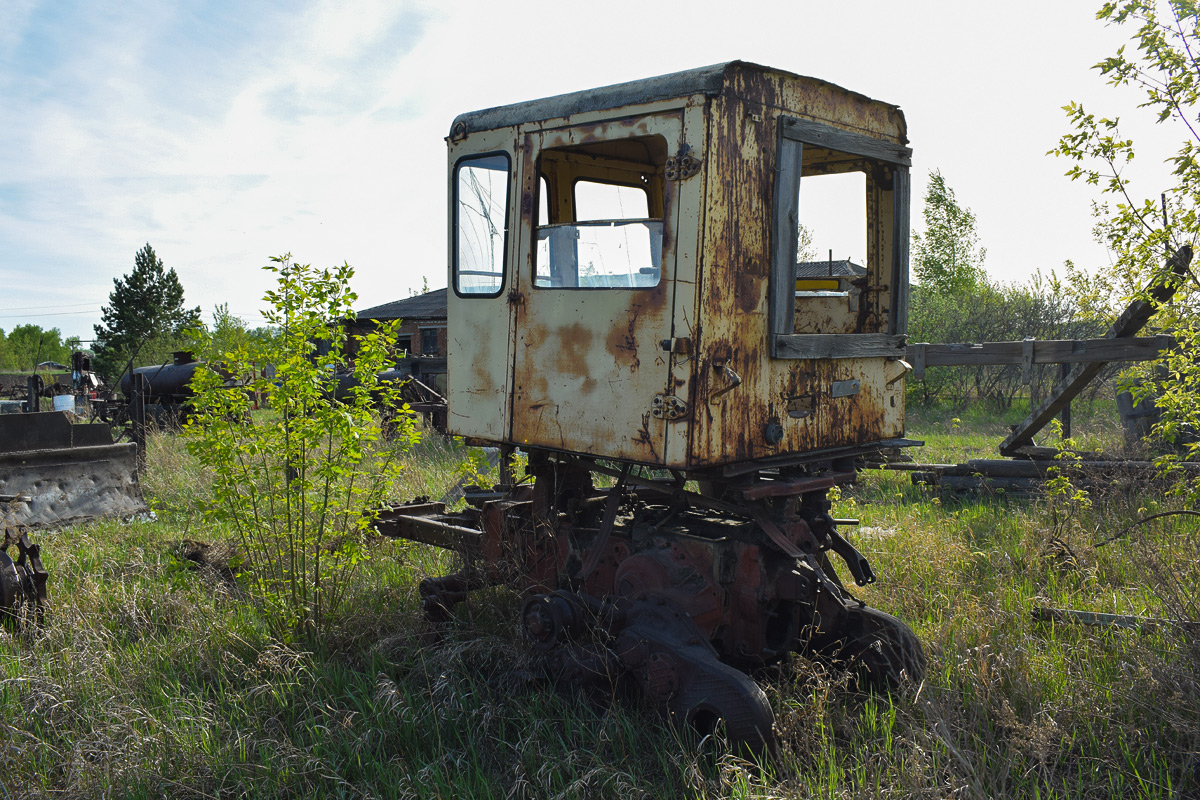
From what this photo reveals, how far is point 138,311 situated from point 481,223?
150 ft

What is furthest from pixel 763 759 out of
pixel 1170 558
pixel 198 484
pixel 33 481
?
pixel 198 484

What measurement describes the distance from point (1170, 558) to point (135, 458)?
9.04m

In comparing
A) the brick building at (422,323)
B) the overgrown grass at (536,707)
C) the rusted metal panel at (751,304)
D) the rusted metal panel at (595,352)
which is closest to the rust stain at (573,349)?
the rusted metal panel at (595,352)

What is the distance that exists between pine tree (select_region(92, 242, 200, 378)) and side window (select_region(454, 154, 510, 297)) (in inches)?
1601

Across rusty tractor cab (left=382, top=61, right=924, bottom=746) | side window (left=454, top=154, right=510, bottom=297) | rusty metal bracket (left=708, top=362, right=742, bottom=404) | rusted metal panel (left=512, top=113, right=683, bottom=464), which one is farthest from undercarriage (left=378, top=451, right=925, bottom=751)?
side window (left=454, top=154, right=510, bottom=297)

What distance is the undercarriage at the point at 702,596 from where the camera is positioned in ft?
12.0

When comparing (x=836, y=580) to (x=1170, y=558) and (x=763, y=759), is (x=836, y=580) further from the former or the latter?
(x=1170, y=558)

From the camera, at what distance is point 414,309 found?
2817 cm

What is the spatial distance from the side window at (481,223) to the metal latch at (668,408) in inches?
52.8

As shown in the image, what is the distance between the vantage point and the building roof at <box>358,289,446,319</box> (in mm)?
26453

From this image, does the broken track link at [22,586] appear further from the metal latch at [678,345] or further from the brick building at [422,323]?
the brick building at [422,323]

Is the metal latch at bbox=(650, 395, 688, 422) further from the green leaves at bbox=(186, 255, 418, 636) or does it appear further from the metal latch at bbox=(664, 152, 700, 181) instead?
the green leaves at bbox=(186, 255, 418, 636)

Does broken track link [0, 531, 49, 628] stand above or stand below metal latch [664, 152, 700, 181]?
below

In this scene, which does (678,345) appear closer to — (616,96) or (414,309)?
(616,96)
